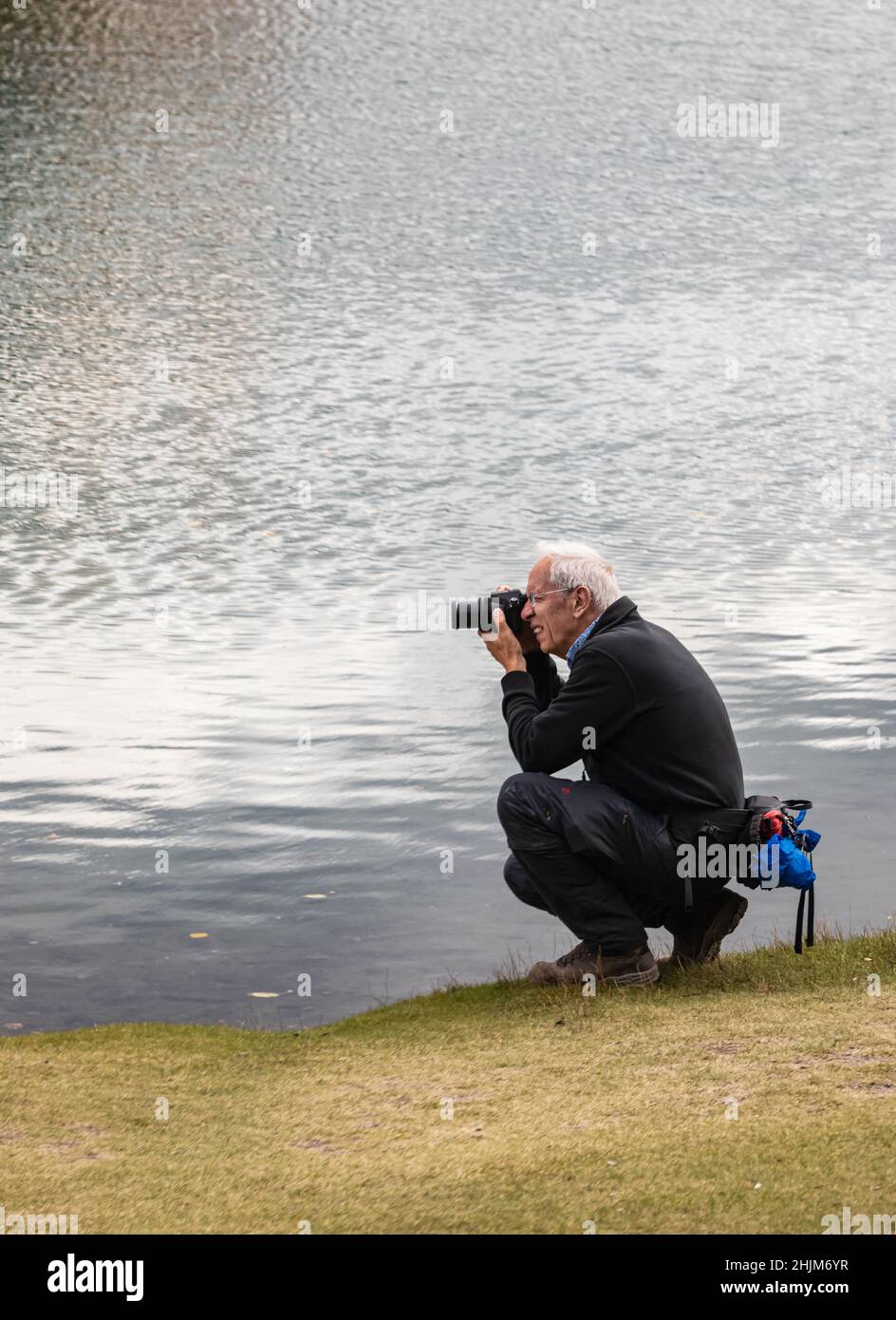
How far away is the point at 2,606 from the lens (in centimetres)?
1155

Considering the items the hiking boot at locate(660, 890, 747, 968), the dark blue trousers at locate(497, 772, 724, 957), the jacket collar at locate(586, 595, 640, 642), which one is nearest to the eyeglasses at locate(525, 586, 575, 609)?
the jacket collar at locate(586, 595, 640, 642)

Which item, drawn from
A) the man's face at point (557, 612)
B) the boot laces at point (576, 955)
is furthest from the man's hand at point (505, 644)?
the boot laces at point (576, 955)

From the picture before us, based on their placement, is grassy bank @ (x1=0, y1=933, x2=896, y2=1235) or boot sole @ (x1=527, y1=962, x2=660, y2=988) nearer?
grassy bank @ (x1=0, y1=933, x2=896, y2=1235)

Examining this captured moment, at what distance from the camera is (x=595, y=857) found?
204 inches

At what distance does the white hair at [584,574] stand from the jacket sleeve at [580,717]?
0.24m

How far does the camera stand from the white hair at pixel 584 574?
524 centimetres

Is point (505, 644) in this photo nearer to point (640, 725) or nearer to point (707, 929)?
point (640, 725)

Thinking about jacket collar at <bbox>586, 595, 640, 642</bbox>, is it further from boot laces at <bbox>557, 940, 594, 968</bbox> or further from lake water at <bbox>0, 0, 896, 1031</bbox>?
lake water at <bbox>0, 0, 896, 1031</bbox>

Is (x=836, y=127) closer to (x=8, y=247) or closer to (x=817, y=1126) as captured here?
(x=8, y=247)

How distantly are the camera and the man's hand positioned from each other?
0.09ft

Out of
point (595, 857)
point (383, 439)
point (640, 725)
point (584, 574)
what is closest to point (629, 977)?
point (595, 857)

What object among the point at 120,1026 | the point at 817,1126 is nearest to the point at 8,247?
the point at 120,1026

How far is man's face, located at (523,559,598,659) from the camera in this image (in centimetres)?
524
